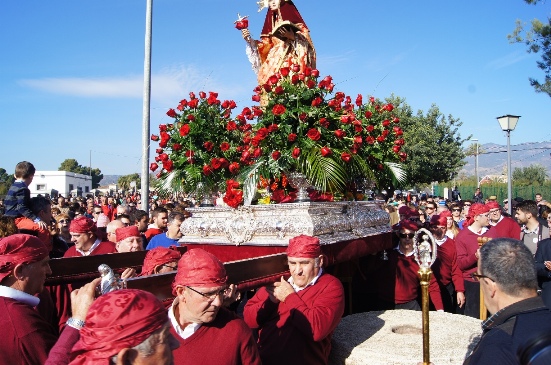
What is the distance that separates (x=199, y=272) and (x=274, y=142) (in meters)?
2.17

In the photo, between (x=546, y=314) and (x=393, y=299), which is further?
(x=393, y=299)

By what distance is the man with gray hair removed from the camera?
214cm

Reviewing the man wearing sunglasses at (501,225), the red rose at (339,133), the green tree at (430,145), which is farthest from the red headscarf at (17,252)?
the green tree at (430,145)

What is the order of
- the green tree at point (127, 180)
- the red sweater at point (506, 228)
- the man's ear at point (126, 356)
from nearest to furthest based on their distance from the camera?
the man's ear at point (126, 356) → the red sweater at point (506, 228) → the green tree at point (127, 180)

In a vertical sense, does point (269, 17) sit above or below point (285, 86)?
above

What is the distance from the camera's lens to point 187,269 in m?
2.66

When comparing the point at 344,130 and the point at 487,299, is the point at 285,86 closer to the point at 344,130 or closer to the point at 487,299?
the point at 344,130

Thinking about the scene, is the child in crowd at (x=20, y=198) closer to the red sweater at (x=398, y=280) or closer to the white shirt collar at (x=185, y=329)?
the white shirt collar at (x=185, y=329)

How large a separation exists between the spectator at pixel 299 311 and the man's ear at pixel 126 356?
192 centimetres

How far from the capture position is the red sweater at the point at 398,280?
18.1 ft

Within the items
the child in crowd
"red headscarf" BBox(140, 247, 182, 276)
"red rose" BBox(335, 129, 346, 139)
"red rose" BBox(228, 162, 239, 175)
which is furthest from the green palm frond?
the child in crowd

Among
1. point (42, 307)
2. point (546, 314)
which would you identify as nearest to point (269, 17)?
point (42, 307)

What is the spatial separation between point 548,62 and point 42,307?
1509cm

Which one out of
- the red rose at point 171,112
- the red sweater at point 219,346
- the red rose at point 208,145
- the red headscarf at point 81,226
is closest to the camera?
the red sweater at point 219,346
